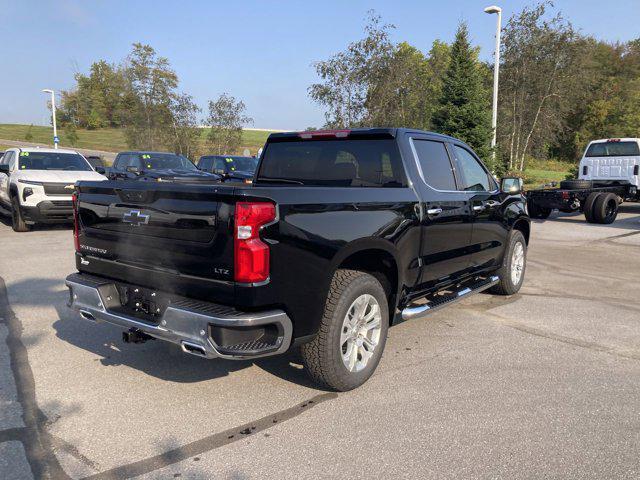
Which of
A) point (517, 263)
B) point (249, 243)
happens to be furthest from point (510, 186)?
point (249, 243)

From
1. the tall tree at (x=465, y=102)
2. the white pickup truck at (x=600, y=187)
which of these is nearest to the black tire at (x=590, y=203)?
the white pickup truck at (x=600, y=187)

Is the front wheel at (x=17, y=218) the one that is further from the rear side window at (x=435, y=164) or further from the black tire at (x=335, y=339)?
the black tire at (x=335, y=339)

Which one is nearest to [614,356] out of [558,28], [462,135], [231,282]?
[231,282]

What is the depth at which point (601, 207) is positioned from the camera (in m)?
13.9

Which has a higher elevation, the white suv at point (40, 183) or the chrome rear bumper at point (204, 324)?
the white suv at point (40, 183)

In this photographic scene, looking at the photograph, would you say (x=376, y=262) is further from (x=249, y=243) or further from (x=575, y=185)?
(x=575, y=185)

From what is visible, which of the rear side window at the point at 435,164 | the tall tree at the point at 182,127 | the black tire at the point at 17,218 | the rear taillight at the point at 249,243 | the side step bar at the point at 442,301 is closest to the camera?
the rear taillight at the point at 249,243

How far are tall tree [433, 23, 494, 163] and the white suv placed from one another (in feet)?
46.4

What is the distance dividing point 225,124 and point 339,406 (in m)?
31.5

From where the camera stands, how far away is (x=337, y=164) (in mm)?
4582

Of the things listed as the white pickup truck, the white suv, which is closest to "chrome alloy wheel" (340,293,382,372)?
the white suv

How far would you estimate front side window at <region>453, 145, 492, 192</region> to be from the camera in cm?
530

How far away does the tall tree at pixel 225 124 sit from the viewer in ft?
108

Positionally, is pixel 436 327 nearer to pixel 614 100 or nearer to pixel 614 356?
pixel 614 356
